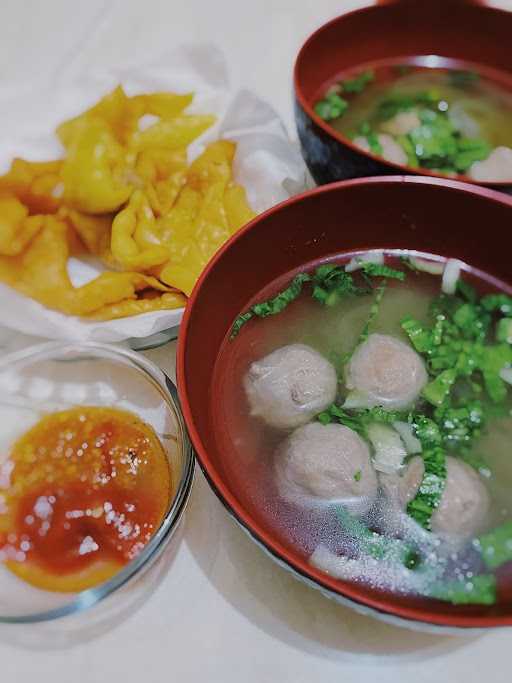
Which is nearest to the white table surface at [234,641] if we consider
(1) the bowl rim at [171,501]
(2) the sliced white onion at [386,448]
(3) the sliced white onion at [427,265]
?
(1) the bowl rim at [171,501]

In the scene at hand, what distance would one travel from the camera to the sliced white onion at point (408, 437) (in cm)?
100

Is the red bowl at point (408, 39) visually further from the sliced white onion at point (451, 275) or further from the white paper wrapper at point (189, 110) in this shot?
the sliced white onion at point (451, 275)

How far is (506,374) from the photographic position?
3.65 ft

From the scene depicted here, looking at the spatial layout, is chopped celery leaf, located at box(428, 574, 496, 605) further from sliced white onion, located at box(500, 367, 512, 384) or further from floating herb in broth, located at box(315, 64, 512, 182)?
floating herb in broth, located at box(315, 64, 512, 182)

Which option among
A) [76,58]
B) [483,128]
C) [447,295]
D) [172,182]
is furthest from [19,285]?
[483,128]

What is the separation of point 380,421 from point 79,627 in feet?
1.93

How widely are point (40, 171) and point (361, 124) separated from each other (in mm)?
809

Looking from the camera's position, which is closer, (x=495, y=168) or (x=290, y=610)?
(x=290, y=610)

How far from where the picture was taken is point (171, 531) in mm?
933

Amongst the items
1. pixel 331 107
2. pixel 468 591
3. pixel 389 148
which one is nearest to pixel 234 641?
pixel 468 591

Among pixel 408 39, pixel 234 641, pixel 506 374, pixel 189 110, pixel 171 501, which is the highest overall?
pixel 408 39

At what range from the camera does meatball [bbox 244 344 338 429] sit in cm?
105

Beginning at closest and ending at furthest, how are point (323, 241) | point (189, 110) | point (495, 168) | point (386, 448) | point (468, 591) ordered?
point (468, 591) < point (386, 448) < point (323, 241) < point (495, 168) < point (189, 110)

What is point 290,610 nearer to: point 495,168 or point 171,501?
point 171,501
